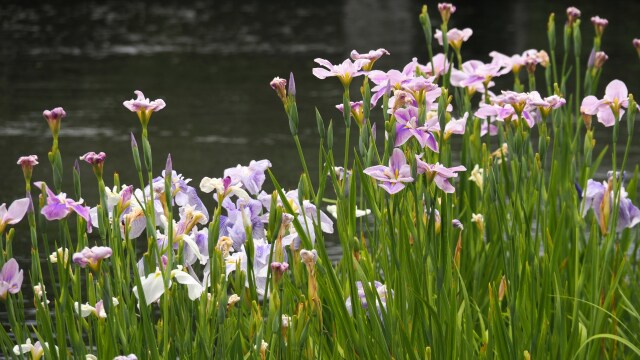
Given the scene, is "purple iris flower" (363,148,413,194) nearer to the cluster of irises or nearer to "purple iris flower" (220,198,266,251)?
the cluster of irises

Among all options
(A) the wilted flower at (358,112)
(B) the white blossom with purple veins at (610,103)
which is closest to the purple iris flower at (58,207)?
(A) the wilted flower at (358,112)

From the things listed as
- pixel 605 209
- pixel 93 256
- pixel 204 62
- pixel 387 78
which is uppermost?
pixel 387 78

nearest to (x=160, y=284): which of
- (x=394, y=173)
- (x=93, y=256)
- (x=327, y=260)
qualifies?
(x=93, y=256)

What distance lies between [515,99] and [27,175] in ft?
3.27

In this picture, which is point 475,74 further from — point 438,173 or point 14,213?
point 14,213

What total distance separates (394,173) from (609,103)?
2.37 ft

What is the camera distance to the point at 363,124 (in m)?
2.52

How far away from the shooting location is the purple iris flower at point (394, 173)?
2.36m

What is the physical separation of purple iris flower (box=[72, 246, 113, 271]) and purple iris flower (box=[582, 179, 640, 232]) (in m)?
1.27

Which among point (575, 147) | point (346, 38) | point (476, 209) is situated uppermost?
point (575, 147)

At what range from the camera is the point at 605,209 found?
2.94 metres

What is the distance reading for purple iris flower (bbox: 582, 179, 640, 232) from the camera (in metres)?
2.96

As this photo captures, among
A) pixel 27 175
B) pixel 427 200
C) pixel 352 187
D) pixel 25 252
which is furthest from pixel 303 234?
pixel 25 252

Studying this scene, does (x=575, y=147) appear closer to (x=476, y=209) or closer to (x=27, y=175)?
(x=476, y=209)
